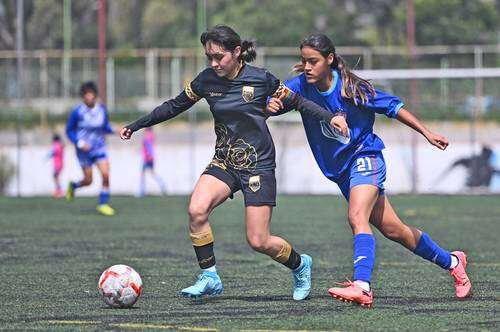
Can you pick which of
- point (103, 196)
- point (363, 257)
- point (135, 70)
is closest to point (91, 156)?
point (103, 196)

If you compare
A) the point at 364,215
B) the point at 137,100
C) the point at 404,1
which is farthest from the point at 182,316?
the point at 404,1

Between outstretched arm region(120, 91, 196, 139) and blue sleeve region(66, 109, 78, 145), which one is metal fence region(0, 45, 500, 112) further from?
outstretched arm region(120, 91, 196, 139)

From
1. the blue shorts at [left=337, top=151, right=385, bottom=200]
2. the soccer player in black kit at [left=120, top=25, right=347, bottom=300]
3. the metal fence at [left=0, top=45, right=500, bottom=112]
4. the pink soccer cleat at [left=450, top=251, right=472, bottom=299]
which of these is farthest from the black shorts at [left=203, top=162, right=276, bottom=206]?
the metal fence at [left=0, top=45, right=500, bottom=112]

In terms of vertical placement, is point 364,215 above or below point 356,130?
below

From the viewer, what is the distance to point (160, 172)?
27.6m

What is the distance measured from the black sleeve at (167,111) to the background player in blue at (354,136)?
0.62m

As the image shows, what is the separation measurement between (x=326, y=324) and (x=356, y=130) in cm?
166

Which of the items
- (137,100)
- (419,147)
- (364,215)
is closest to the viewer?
(364,215)

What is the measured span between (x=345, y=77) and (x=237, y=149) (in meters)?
0.88

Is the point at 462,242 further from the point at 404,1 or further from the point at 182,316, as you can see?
the point at 404,1

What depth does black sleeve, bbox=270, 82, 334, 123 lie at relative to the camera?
7.41 m

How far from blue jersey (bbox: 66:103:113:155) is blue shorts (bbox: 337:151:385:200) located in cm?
1051

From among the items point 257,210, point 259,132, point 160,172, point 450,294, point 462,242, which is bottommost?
point 160,172

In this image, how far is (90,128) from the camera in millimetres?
17953
